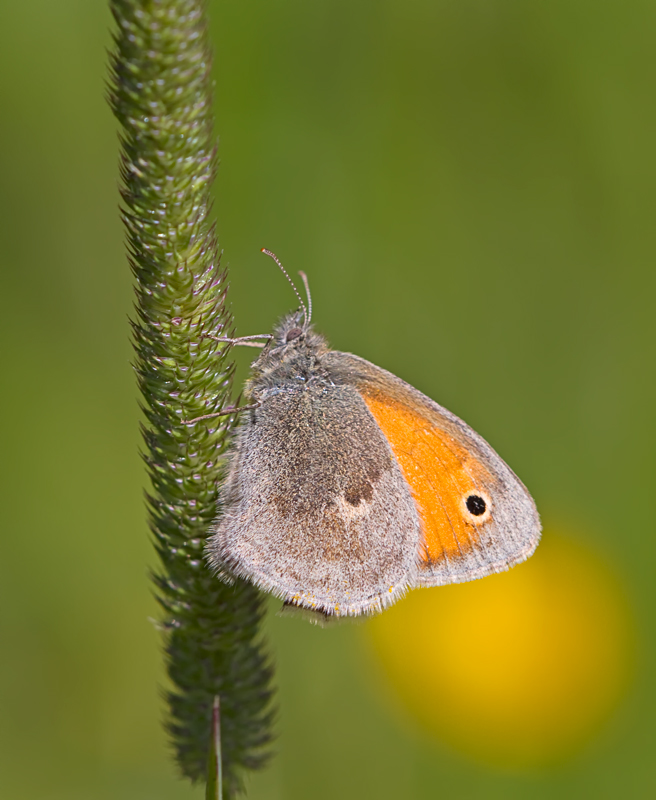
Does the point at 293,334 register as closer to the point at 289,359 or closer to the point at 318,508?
the point at 289,359

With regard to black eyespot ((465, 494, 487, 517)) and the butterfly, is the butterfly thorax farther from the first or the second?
black eyespot ((465, 494, 487, 517))

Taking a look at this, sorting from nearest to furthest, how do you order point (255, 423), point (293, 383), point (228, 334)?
point (228, 334) < point (255, 423) < point (293, 383)

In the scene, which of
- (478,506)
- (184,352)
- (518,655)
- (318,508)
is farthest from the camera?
(518,655)

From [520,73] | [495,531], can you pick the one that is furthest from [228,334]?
[520,73]

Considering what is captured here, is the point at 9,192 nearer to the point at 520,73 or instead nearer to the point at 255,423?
the point at 255,423

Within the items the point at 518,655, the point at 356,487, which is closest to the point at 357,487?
the point at 356,487

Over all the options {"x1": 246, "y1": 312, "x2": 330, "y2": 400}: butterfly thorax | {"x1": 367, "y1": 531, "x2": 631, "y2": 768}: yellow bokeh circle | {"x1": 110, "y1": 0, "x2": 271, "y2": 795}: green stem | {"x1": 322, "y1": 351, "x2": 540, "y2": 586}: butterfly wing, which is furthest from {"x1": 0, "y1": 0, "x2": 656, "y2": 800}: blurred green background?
{"x1": 110, "y1": 0, "x2": 271, "y2": 795}: green stem
